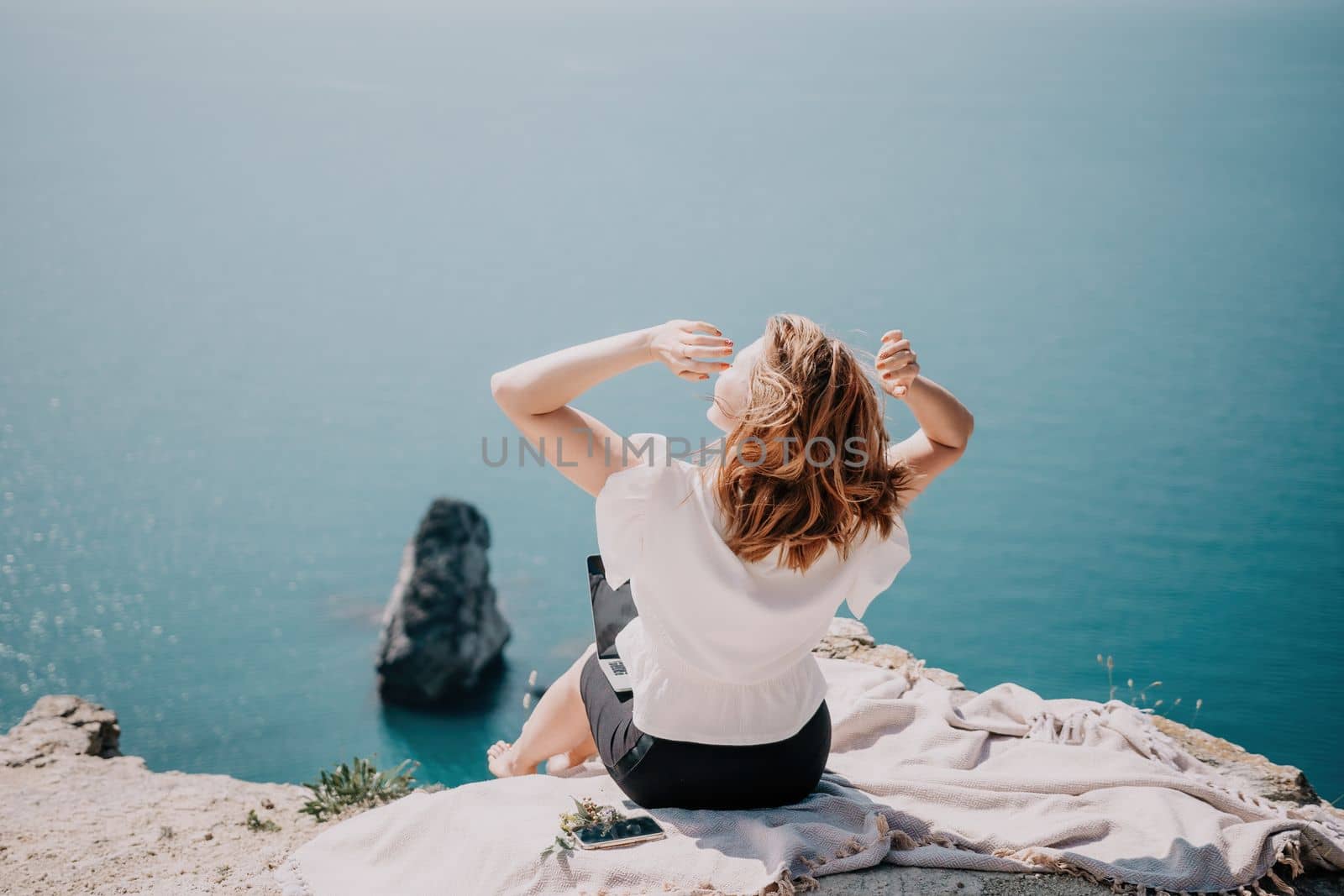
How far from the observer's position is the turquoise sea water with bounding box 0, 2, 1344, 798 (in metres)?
9.10

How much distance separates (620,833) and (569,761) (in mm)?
→ 505

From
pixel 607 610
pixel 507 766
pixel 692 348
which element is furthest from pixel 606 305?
pixel 692 348

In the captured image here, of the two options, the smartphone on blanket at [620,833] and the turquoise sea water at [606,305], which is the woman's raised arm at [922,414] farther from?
the turquoise sea water at [606,305]

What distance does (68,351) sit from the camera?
1451 cm

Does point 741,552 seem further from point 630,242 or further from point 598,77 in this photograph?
point 598,77

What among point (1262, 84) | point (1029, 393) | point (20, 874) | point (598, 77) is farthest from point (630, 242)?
point (20, 874)

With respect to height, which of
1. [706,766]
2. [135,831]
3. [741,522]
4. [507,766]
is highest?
[741,522]

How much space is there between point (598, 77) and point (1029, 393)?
27.8 ft

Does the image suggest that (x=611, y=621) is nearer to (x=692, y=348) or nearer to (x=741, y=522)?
(x=741, y=522)

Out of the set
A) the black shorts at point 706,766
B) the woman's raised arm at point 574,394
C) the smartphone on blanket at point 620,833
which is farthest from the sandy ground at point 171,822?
the woman's raised arm at point 574,394

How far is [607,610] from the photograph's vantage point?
224 cm

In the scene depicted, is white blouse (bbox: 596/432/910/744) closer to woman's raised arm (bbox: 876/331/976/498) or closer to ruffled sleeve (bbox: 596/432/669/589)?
ruffled sleeve (bbox: 596/432/669/589)

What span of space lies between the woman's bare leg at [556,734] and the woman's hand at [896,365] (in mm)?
906

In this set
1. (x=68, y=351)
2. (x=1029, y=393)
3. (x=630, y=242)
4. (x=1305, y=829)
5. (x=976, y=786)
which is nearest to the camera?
(x=1305, y=829)
